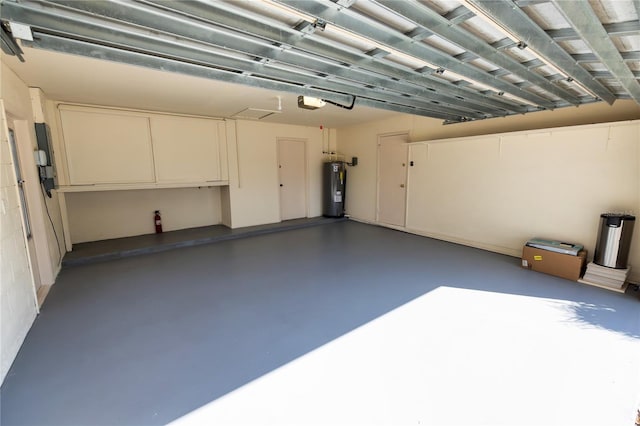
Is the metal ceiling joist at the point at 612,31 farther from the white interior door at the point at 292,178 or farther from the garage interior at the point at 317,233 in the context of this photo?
the white interior door at the point at 292,178

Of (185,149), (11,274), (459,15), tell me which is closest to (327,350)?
(459,15)

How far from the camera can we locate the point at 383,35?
191 centimetres

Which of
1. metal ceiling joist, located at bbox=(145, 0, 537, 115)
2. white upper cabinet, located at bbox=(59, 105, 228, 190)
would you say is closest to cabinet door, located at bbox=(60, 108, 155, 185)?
white upper cabinet, located at bbox=(59, 105, 228, 190)

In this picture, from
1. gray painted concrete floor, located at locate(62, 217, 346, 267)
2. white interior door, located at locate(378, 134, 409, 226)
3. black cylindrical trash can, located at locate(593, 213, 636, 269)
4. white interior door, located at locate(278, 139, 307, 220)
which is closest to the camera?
black cylindrical trash can, located at locate(593, 213, 636, 269)

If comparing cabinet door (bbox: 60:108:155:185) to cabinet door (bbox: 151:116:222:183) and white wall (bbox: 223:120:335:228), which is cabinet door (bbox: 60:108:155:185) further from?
white wall (bbox: 223:120:335:228)

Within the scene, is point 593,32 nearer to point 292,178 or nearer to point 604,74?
point 604,74

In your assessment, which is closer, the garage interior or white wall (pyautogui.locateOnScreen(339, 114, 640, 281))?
the garage interior

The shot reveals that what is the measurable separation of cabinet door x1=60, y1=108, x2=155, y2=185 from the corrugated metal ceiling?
3.02 meters

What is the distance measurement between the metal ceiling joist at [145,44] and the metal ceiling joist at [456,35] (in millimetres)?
1215

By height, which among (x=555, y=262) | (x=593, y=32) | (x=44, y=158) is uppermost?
(x=593, y=32)

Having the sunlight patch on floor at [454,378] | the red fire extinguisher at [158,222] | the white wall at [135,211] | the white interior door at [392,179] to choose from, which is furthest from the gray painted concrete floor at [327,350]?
the white interior door at [392,179]

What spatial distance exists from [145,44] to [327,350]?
8.80 feet

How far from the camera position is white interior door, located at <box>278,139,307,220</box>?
22.4 ft

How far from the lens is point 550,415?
1555mm
